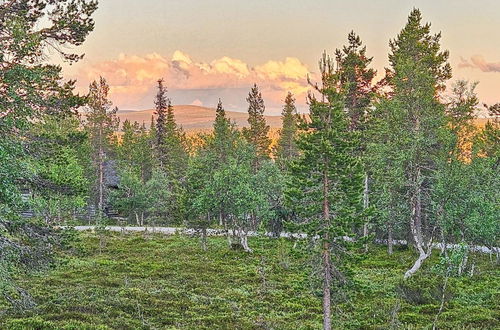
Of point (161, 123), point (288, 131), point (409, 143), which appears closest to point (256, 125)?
point (288, 131)

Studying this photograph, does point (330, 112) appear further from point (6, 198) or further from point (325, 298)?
point (6, 198)

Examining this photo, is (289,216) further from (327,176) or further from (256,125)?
(256,125)

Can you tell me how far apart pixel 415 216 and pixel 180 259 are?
726 inches

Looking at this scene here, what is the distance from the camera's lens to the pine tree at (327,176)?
16.8 m

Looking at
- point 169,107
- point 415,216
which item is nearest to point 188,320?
point 415,216

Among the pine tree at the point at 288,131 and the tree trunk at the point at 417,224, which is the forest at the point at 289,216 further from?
the pine tree at the point at 288,131

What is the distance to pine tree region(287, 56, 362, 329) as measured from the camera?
16.8 m

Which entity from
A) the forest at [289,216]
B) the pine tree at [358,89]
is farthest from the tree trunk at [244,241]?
the pine tree at [358,89]

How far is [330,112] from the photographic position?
1727 cm

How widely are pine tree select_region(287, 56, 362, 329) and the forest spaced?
0.07 m

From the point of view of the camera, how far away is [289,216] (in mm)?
42906

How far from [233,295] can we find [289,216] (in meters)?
18.7

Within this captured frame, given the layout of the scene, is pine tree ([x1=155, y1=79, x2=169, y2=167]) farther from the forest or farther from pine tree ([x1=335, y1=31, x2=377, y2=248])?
pine tree ([x1=335, y1=31, x2=377, y2=248])

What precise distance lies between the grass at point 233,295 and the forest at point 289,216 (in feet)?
0.42
